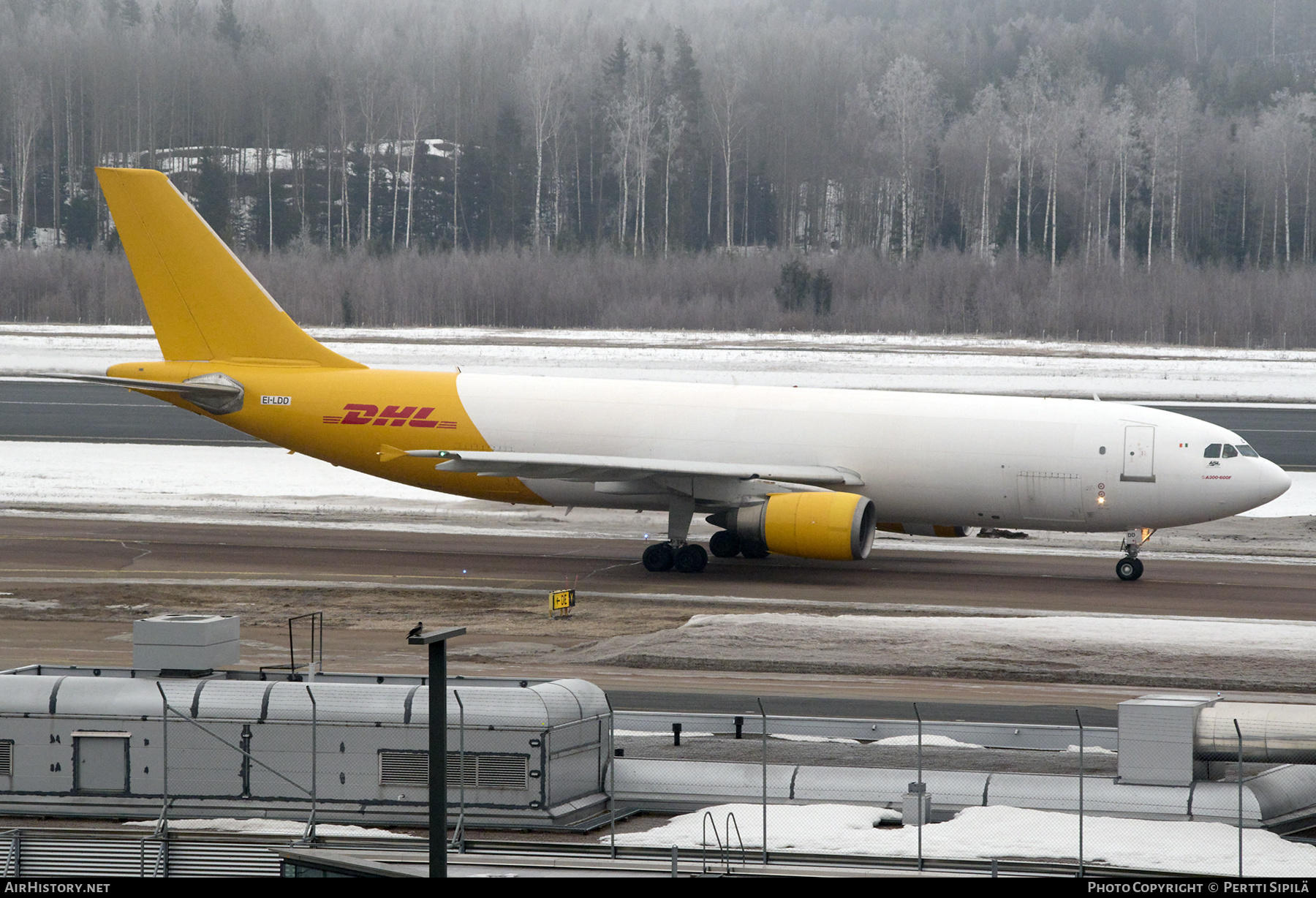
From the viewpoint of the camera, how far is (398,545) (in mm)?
36812

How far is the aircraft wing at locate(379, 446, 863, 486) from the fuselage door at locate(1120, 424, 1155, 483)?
231 inches

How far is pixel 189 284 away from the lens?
36406mm

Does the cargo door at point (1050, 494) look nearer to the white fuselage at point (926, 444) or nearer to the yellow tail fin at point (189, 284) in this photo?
the white fuselage at point (926, 444)

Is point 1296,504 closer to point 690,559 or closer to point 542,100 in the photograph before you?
point 690,559

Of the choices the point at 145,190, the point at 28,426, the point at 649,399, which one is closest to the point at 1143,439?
the point at 649,399

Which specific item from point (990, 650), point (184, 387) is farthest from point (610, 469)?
point (184, 387)

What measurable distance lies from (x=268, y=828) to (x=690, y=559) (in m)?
18.0

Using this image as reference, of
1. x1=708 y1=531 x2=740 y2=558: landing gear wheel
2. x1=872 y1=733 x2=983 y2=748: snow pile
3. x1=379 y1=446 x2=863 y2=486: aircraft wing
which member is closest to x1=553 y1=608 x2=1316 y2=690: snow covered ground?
x1=872 y1=733 x2=983 y2=748: snow pile

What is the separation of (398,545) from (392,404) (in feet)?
12.5

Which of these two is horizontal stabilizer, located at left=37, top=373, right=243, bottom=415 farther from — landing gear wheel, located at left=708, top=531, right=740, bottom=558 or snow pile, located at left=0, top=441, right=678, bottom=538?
landing gear wheel, located at left=708, top=531, right=740, bottom=558

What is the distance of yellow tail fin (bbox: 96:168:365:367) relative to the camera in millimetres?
36281

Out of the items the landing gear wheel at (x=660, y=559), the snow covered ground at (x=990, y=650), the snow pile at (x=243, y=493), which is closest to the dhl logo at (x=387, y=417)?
the snow pile at (x=243, y=493)

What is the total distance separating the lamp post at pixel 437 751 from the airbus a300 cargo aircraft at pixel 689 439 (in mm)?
20358
